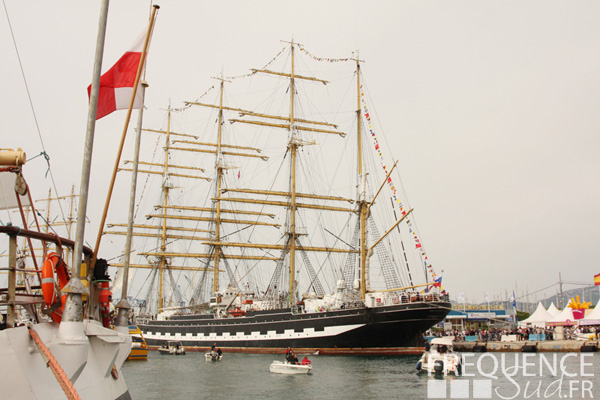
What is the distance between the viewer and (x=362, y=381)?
3019 centimetres

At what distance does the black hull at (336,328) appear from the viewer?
42750 mm

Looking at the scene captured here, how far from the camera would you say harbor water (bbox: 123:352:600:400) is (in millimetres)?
26156

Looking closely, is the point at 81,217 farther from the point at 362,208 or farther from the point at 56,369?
the point at 362,208

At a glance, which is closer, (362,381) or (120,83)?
(120,83)

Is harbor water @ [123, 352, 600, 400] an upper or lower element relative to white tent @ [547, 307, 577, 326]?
lower

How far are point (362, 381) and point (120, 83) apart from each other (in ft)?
77.8

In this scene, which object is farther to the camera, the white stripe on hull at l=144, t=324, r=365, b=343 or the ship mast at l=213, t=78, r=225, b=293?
the ship mast at l=213, t=78, r=225, b=293

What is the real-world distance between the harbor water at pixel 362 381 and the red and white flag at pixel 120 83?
60.4 feet

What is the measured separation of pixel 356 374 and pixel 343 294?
1468 cm

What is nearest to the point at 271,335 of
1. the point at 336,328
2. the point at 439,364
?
the point at 336,328

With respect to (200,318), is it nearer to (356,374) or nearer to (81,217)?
(356,374)

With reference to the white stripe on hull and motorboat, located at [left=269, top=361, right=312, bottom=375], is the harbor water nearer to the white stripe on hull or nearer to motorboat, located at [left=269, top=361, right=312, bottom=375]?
motorboat, located at [left=269, top=361, right=312, bottom=375]

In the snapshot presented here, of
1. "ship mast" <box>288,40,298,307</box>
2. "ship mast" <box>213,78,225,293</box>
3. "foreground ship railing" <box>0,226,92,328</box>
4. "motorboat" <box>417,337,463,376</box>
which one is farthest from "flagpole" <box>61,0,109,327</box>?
"ship mast" <box>213,78,225,293</box>

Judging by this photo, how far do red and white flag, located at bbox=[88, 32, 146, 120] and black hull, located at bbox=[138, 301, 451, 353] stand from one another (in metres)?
34.7
